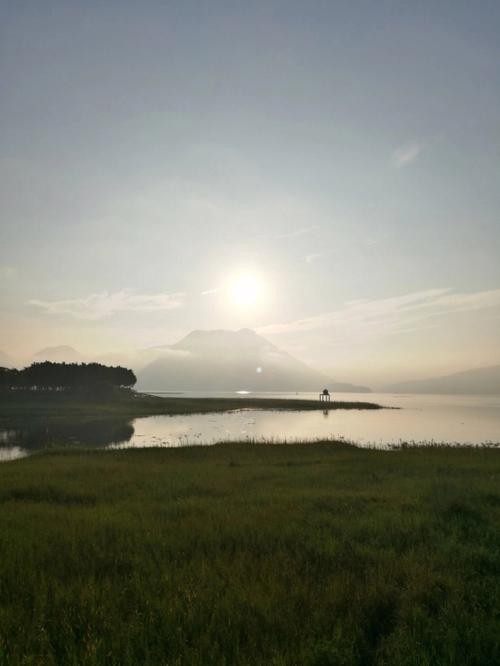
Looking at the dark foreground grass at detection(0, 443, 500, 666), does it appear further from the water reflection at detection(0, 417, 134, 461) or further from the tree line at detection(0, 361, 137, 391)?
the tree line at detection(0, 361, 137, 391)

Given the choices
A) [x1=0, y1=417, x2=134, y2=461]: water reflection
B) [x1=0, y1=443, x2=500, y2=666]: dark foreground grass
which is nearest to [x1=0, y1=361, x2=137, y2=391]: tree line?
[x1=0, y1=417, x2=134, y2=461]: water reflection

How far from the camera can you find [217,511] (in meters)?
13.7

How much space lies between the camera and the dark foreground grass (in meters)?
6.06

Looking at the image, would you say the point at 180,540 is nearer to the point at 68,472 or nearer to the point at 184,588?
the point at 184,588

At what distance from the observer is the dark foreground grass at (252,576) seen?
606cm

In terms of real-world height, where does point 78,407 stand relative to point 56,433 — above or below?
above

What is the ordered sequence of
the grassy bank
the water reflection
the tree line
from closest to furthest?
the water reflection < the grassy bank < the tree line

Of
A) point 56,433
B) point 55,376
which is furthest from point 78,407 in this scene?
point 55,376

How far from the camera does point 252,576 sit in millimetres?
8289

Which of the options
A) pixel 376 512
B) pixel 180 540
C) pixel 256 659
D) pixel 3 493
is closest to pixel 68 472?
pixel 3 493

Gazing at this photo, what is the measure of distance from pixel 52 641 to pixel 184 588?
2211 mm

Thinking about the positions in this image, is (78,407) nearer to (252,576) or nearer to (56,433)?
(56,433)

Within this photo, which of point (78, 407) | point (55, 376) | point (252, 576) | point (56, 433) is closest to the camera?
point (252, 576)

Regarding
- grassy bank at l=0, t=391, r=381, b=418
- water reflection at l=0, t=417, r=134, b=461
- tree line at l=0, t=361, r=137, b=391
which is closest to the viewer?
water reflection at l=0, t=417, r=134, b=461
